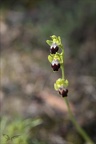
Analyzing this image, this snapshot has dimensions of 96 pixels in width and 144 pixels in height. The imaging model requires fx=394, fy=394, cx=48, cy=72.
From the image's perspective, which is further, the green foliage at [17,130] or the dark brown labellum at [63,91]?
the green foliage at [17,130]

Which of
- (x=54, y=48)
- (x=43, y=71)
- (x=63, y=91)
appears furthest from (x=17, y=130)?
(x=43, y=71)

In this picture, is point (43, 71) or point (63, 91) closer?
point (63, 91)

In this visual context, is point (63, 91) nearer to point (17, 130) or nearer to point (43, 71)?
point (17, 130)

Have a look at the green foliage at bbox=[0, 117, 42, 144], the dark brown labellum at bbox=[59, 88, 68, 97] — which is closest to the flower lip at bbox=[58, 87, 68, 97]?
the dark brown labellum at bbox=[59, 88, 68, 97]

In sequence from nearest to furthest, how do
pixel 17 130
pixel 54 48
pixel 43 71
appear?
pixel 54 48
pixel 17 130
pixel 43 71

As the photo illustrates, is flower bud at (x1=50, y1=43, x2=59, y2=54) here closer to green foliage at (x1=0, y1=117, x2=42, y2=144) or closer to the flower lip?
the flower lip

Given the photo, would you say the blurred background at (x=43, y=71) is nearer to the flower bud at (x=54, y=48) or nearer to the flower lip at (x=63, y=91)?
the flower lip at (x=63, y=91)

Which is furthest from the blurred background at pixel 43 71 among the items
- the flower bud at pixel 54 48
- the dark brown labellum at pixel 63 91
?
the flower bud at pixel 54 48

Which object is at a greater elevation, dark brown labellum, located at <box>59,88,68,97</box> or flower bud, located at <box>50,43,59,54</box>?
flower bud, located at <box>50,43,59,54</box>

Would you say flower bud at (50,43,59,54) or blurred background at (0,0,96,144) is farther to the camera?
blurred background at (0,0,96,144)
